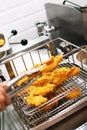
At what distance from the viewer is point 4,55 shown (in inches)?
40.6

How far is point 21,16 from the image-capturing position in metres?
1.35

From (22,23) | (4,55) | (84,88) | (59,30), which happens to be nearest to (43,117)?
(84,88)

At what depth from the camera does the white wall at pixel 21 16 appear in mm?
1315

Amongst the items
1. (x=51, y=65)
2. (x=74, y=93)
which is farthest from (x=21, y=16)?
(x=74, y=93)

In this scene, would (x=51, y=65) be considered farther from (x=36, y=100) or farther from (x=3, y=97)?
(x=3, y=97)

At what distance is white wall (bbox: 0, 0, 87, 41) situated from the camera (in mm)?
1315

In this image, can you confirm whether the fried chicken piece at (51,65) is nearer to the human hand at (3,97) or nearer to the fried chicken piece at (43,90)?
the fried chicken piece at (43,90)

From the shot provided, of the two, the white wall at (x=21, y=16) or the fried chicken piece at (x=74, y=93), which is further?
the white wall at (x=21, y=16)

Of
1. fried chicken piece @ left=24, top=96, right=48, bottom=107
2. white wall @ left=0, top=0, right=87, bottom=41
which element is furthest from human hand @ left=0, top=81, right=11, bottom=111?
white wall @ left=0, top=0, right=87, bottom=41

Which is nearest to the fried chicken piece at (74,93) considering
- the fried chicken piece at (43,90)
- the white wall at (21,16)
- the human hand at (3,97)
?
the fried chicken piece at (43,90)

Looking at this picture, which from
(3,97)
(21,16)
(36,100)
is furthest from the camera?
(21,16)

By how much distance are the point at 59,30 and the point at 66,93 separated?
24.6 inches

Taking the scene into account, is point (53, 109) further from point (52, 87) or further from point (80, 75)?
point (80, 75)

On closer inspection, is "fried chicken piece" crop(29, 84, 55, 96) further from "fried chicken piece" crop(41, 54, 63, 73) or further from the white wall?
the white wall
